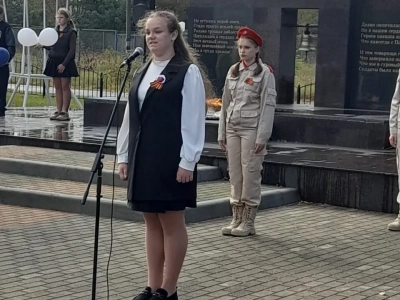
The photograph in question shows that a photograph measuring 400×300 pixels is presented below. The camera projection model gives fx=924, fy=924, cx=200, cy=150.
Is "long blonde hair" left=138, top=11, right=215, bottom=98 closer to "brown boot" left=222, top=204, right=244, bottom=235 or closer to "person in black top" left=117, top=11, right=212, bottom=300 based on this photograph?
"person in black top" left=117, top=11, right=212, bottom=300

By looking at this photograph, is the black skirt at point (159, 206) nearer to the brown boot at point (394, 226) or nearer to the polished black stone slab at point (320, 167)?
the brown boot at point (394, 226)

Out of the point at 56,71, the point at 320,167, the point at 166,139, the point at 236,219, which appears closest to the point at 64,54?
the point at 56,71

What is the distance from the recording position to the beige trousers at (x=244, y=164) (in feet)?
29.2

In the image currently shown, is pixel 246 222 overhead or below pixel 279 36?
below

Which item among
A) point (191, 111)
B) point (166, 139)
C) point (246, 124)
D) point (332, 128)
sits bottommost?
point (332, 128)

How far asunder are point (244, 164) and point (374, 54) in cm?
707

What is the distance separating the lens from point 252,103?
29.4ft

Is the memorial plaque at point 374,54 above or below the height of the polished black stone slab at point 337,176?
above

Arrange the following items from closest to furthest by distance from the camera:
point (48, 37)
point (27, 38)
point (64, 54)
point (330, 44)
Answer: point (330, 44) → point (64, 54) → point (48, 37) → point (27, 38)

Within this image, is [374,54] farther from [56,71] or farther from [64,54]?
[56,71]

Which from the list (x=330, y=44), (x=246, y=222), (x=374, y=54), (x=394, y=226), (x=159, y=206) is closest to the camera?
(x=159, y=206)

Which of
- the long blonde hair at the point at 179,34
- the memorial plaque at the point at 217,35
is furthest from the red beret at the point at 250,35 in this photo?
the memorial plaque at the point at 217,35

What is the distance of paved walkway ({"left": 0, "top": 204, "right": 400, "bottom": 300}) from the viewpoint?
708 cm

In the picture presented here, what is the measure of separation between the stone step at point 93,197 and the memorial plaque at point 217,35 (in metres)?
Result: 5.47
